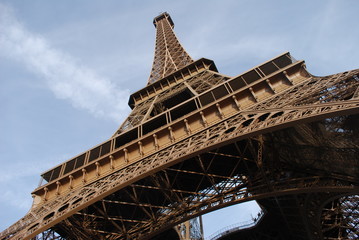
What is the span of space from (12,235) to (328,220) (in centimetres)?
1751

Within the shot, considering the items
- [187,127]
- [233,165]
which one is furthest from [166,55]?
[233,165]

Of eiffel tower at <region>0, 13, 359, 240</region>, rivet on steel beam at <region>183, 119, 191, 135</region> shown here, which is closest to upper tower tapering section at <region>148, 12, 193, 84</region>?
eiffel tower at <region>0, 13, 359, 240</region>

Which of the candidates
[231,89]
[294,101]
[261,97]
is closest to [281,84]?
[261,97]

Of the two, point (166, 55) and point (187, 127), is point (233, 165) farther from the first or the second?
point (166, 55)

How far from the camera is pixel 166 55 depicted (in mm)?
41062

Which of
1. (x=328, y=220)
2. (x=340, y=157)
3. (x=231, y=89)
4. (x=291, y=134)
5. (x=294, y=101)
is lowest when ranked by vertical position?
(x=328, y=220)

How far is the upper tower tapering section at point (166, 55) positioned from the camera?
123 feet

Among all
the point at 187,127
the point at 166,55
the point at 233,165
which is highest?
the point at 166,55

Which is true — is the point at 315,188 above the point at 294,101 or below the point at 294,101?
below

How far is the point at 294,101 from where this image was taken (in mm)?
13531

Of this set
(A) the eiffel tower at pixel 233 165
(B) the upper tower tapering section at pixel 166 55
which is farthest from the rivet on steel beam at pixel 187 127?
(B) the upper tower tapering section at pixel 166 55

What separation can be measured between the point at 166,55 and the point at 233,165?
85.9 ft

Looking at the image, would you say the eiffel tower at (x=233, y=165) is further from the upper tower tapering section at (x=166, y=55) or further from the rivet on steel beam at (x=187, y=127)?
the upper tower tapering section at (x=166, y=55)

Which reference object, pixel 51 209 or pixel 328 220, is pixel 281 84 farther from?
pixel 51 209
